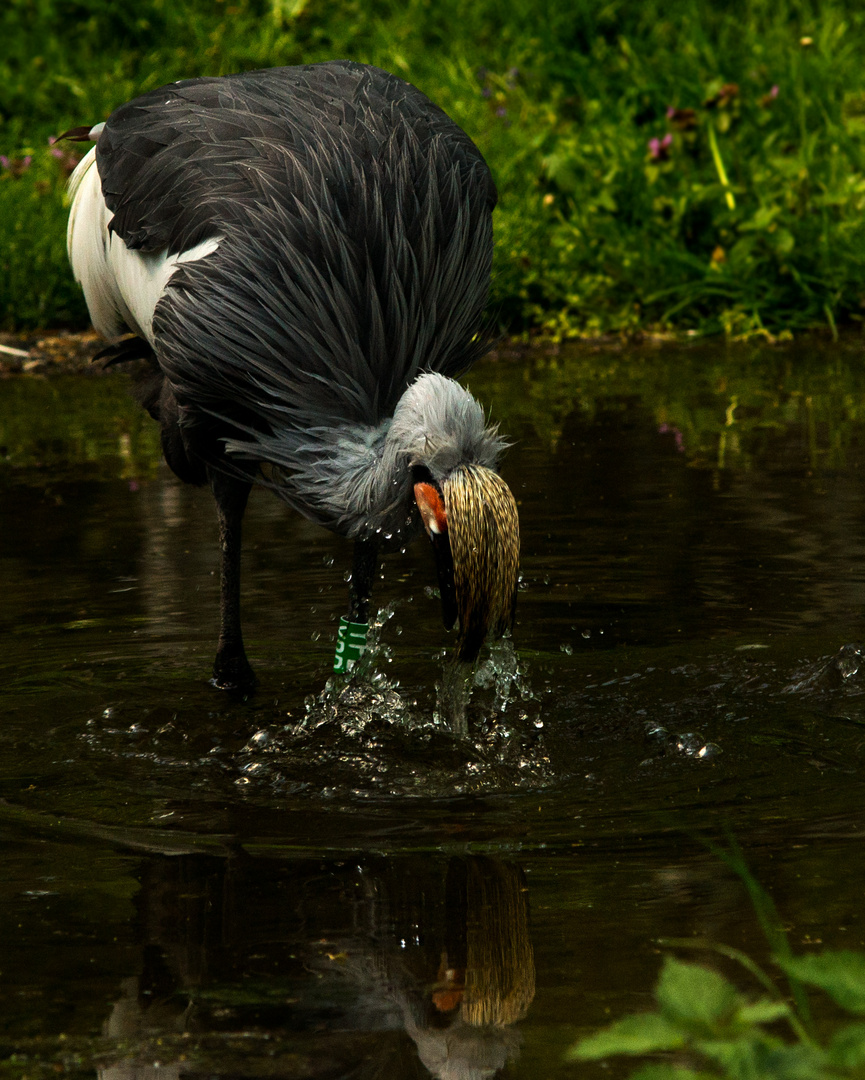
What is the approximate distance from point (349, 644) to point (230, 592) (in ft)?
1.27

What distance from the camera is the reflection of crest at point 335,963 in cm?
240

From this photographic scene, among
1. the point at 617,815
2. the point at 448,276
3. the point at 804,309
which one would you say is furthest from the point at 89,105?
the point at 617,815

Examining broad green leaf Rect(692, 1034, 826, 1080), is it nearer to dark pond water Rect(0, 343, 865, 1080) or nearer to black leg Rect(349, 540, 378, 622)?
dark pond water Rect(0, 343, 865, 1080)

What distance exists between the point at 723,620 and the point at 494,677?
87 cm

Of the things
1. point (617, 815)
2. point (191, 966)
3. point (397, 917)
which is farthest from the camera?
point (617, 815)

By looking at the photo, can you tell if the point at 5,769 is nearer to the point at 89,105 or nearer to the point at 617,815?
the point at 617,815

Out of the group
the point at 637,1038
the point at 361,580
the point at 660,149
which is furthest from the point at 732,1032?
the point at 660,149

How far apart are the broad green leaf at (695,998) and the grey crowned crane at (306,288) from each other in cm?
188

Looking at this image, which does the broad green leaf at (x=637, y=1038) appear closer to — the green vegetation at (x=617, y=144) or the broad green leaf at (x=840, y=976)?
the broad green leaf at (x=840, y=976)

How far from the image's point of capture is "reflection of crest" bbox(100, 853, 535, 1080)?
2.40 meters

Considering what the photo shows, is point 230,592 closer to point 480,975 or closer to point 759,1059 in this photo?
point 480,975

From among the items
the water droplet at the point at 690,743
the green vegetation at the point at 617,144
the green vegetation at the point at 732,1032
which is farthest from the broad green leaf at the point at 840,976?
the green vegetation at the point at 617,144

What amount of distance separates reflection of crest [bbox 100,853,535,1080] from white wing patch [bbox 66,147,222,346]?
6.33ft

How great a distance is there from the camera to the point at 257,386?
416cm
